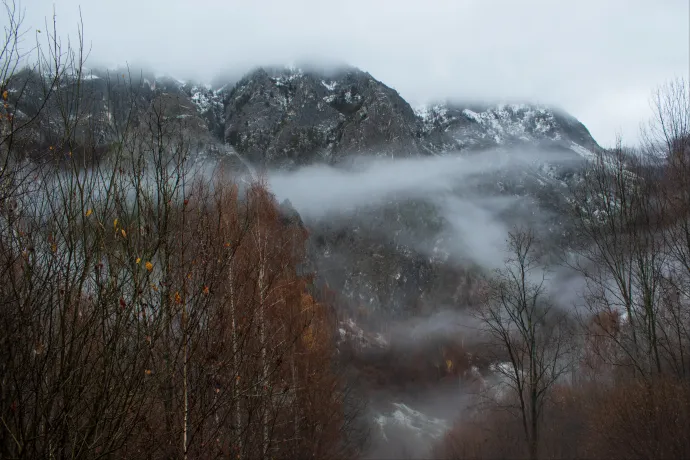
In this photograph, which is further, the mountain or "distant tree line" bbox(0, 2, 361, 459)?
the mountain

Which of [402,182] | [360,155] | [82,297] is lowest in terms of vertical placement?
[82,297]

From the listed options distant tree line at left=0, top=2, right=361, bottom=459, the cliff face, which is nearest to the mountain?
the cliff face

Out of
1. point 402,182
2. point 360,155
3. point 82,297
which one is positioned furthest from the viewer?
point 402,182

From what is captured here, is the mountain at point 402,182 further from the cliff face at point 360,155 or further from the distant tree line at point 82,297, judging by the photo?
the distant tree line at point 82,297

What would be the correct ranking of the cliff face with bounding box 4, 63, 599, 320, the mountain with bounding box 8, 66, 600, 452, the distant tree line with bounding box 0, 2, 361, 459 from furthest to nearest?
the cliff face with bounding box 4, 63, 599, 320 → the mountain with bounding box 8, 66, 600, 452 → the distant tree line with bounding box 0, 2, 361, 459

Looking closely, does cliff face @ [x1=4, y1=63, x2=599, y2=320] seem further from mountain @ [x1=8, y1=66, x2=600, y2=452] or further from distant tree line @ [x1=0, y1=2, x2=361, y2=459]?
distant tree line @ [x1=0, y1=2, x2=361, y2=459]

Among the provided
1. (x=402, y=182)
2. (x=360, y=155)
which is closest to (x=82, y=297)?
(x=360, y=155)

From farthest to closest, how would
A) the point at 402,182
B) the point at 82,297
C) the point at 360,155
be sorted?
the point at 402,182
the point at 360,155
the point at 82,297

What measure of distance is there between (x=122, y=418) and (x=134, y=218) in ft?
6.69

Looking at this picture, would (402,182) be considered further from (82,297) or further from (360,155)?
(82,297)

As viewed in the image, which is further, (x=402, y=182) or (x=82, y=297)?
(x=402, y=182)

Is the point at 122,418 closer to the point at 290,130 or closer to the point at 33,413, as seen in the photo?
the point at 33,413

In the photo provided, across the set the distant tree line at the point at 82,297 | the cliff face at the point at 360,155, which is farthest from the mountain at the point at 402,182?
the distant tree line at the point at 82,297

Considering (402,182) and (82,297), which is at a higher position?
(402,182)
